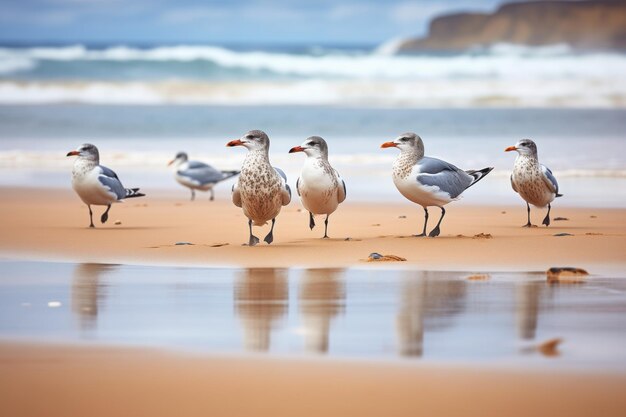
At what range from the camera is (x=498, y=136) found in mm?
22359

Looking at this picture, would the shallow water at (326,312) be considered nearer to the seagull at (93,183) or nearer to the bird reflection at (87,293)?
the bird reflection at (87,293)

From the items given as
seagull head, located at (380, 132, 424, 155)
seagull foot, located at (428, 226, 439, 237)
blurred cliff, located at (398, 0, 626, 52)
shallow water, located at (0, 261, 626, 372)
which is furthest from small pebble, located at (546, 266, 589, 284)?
blurred cliff, located at (398, 0, 626, 52)

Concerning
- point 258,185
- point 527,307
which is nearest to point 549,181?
point 258,185

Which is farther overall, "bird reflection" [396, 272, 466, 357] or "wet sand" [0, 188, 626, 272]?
"wet sand" [0, 188, 626, 272]

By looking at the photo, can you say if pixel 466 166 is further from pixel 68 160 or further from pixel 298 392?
pixel 298 392

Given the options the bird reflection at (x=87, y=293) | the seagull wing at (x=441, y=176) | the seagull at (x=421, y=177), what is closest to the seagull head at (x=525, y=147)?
the seagull wing at (x=441, y=176)

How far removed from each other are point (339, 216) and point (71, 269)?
162 inches

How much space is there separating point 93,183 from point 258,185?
237 cm

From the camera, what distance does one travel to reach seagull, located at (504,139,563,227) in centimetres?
1091

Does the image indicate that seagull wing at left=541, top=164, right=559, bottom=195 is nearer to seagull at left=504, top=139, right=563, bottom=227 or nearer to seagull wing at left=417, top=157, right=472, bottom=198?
seagull at left=504, top=139, right=563, bottom=227

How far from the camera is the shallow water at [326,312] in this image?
5.43m

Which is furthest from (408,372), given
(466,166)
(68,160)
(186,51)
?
(186,51)

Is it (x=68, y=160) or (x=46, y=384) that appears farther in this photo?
(x=68, y=160)

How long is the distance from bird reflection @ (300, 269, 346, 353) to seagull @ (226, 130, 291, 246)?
163cm
